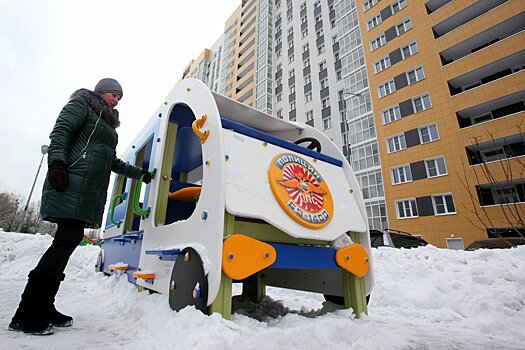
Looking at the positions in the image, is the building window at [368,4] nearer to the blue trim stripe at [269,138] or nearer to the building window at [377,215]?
the building window at [377,215]

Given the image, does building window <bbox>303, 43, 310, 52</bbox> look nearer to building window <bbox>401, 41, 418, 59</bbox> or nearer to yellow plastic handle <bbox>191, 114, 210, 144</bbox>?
building window <bbox>401, 41, 418, 59</bbox>

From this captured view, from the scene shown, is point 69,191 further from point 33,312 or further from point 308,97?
point 308,97

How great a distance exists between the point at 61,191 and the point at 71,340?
3.10 ft

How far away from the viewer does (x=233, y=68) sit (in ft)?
126

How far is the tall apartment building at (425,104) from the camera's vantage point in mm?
14242

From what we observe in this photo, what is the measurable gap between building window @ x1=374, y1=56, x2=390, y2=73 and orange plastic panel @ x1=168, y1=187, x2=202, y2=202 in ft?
69.4

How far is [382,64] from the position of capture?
19.9m

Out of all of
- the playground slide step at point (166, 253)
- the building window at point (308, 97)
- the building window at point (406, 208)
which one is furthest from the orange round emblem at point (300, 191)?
the building window at point (308, 97)

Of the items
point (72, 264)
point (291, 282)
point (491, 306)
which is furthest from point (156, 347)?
point (72, 264)

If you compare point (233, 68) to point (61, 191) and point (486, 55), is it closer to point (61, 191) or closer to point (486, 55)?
point (486, 55)

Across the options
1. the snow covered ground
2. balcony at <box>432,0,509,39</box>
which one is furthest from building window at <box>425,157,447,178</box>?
the snow covered ground

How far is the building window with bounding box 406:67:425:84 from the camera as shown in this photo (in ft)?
58.4

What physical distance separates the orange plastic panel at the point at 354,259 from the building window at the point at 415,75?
19.6m

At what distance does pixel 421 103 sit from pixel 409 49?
433 cm
